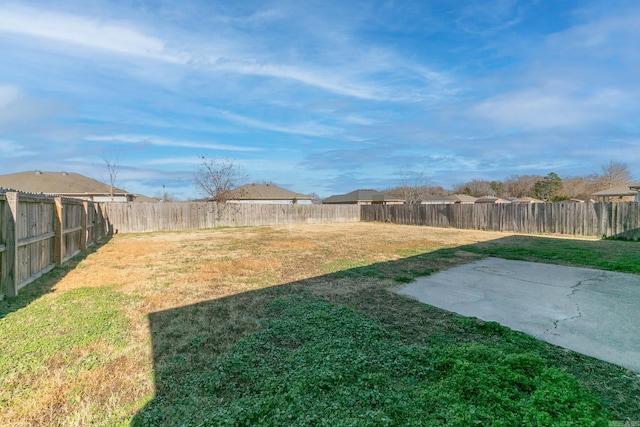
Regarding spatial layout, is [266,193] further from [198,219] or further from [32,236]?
[32,236]

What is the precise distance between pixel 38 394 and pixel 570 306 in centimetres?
553

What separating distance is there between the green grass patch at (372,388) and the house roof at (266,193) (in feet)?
94.0

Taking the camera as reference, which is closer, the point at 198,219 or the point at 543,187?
the point at 198,219

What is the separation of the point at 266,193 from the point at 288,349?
1271 inches

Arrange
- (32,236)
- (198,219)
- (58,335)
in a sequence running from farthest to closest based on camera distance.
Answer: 1. (198,219)
2. (32,236)
3. (58,335)

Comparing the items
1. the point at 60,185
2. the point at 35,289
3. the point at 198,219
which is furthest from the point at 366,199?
the point at 35,289

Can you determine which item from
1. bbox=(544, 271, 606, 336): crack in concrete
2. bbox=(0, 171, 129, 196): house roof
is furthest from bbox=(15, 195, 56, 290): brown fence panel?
bbox=(0, 171, 129, 196): house roof

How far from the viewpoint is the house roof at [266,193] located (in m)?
32.1

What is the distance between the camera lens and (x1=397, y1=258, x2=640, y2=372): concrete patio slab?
118 inches

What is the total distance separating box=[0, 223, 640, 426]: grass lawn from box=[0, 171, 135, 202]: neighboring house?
23.8m

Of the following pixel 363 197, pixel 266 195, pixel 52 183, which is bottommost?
pixel 363 197

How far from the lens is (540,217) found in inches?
594

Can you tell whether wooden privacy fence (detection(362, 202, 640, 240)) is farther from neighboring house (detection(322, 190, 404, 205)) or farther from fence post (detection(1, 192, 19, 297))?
fence post (detection(1, 192, 19, 297))

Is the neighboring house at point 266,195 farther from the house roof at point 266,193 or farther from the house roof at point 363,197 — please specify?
the house roof at point 363,197
